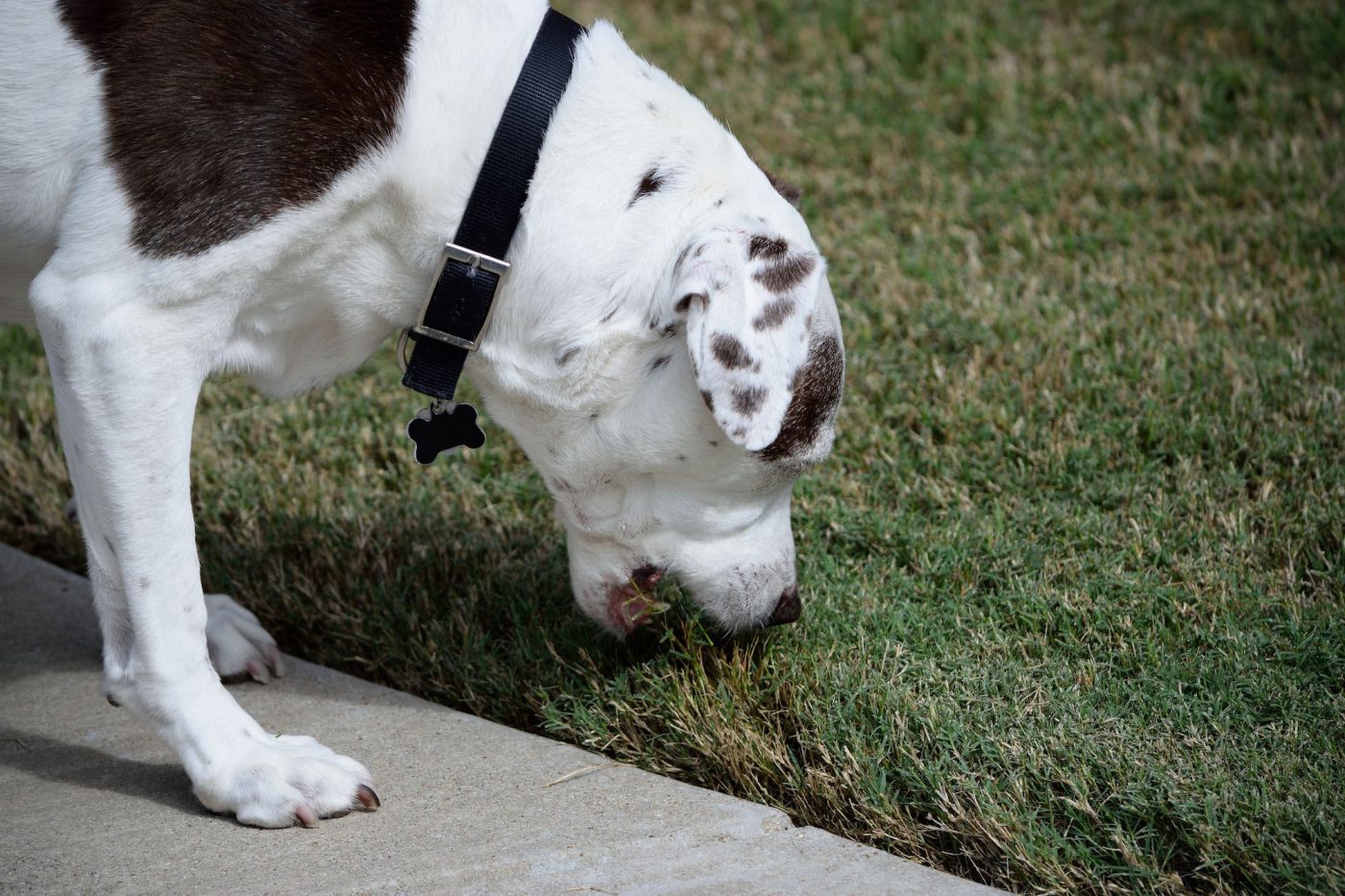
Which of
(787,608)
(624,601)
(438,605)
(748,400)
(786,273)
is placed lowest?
(438,605)

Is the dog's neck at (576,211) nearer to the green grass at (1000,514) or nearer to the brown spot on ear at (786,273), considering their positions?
the brown spot on ear at (786,273)

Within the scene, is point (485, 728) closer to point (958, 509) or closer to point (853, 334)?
point (958, 509)

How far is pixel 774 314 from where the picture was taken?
263cm

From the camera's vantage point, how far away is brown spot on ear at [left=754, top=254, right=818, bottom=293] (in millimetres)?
2643

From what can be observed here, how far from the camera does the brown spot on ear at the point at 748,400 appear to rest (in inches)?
103

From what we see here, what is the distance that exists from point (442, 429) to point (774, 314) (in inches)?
36.0

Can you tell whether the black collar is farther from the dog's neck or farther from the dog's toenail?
the dog's toenail

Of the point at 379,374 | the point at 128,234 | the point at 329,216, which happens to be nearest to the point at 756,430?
the point at 329,216

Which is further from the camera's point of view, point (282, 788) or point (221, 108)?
point (282, 788)

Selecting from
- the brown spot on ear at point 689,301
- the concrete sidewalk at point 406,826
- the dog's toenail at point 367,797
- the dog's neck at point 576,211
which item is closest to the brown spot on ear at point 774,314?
the brown spot on ear at point 689,301

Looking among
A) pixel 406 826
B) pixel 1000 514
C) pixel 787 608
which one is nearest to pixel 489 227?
pixel 787 608

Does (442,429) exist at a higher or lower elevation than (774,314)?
lower

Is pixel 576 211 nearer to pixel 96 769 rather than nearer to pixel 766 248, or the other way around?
pixel 766 248

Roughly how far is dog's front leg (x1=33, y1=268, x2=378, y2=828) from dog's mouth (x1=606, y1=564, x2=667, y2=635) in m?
0.68
